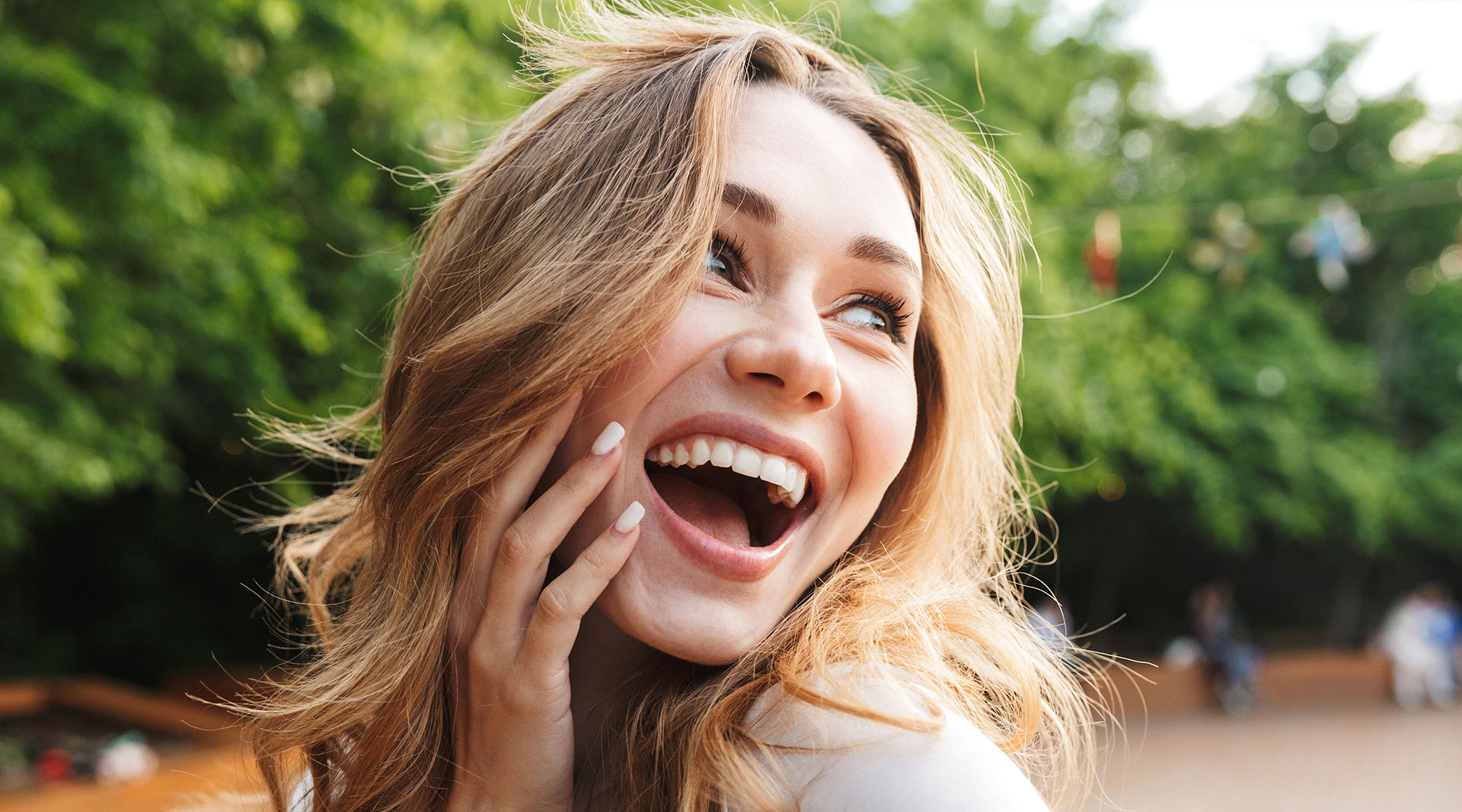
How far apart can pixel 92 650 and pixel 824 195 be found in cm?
1597

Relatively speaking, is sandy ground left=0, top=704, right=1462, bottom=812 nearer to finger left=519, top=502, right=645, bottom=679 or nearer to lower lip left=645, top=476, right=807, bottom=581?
finger left=519, top=502, right=645, bottom=679

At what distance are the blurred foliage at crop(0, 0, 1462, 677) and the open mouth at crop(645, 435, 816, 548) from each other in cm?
81

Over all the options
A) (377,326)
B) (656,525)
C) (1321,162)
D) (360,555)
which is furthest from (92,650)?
(1321,162)

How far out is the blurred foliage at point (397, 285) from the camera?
5.72m

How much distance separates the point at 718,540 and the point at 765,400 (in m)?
0.18

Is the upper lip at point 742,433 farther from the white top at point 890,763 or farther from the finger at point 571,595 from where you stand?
the white top at point 890,763

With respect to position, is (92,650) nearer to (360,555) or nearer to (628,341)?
(360,555)

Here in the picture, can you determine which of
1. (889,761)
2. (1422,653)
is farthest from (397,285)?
(1422,653)

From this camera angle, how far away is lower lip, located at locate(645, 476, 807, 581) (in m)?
1.22

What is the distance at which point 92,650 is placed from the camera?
14.2 metres

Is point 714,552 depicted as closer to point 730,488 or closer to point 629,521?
point 629,521

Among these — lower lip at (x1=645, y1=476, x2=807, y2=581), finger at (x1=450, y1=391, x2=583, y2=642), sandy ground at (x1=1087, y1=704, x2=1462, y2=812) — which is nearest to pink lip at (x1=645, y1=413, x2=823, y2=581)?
lower lip at (x1=645, y1=476, x2=807, y2=581)

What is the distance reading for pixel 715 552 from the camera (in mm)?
1219

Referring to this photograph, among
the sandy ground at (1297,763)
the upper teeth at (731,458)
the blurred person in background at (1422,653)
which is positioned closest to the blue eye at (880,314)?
the upper teeth at (731,458)
